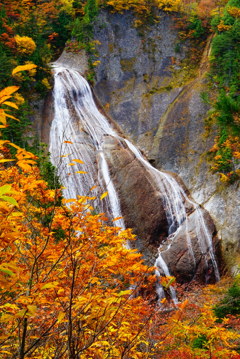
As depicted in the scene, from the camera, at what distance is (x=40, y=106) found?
21.5 meters

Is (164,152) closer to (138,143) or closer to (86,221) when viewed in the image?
(138,143)

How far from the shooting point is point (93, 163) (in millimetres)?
18969

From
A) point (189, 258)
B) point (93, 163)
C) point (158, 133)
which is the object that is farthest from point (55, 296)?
point (158, 133)

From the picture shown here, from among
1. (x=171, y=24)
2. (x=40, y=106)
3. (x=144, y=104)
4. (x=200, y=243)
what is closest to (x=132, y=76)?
(x=144, y=104)

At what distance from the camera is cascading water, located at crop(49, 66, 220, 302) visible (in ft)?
55.9

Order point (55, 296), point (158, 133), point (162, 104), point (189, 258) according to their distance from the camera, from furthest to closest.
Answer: point (162, 104), point (158, 133), point (189, 258), point (55, 296)

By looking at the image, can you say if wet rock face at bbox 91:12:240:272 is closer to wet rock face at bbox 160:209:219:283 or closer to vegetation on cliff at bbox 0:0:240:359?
wet rock face at bbox 160:209:219:283

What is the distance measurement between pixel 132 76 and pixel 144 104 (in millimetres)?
3052

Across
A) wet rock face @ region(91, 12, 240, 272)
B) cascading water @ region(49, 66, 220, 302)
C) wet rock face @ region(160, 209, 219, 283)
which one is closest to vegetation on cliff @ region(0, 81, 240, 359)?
wet rock face @ region(160, 209, 219, 283)

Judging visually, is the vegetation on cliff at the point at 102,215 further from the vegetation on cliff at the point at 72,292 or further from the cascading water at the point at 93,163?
the cascading water at the point at 93,163

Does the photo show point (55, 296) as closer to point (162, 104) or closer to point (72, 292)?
point (72, 292)

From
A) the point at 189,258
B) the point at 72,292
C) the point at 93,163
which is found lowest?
the point at 189,258

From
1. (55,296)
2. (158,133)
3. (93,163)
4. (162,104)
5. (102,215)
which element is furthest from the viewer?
(162,104)

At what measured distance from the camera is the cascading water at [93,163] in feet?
55.9
